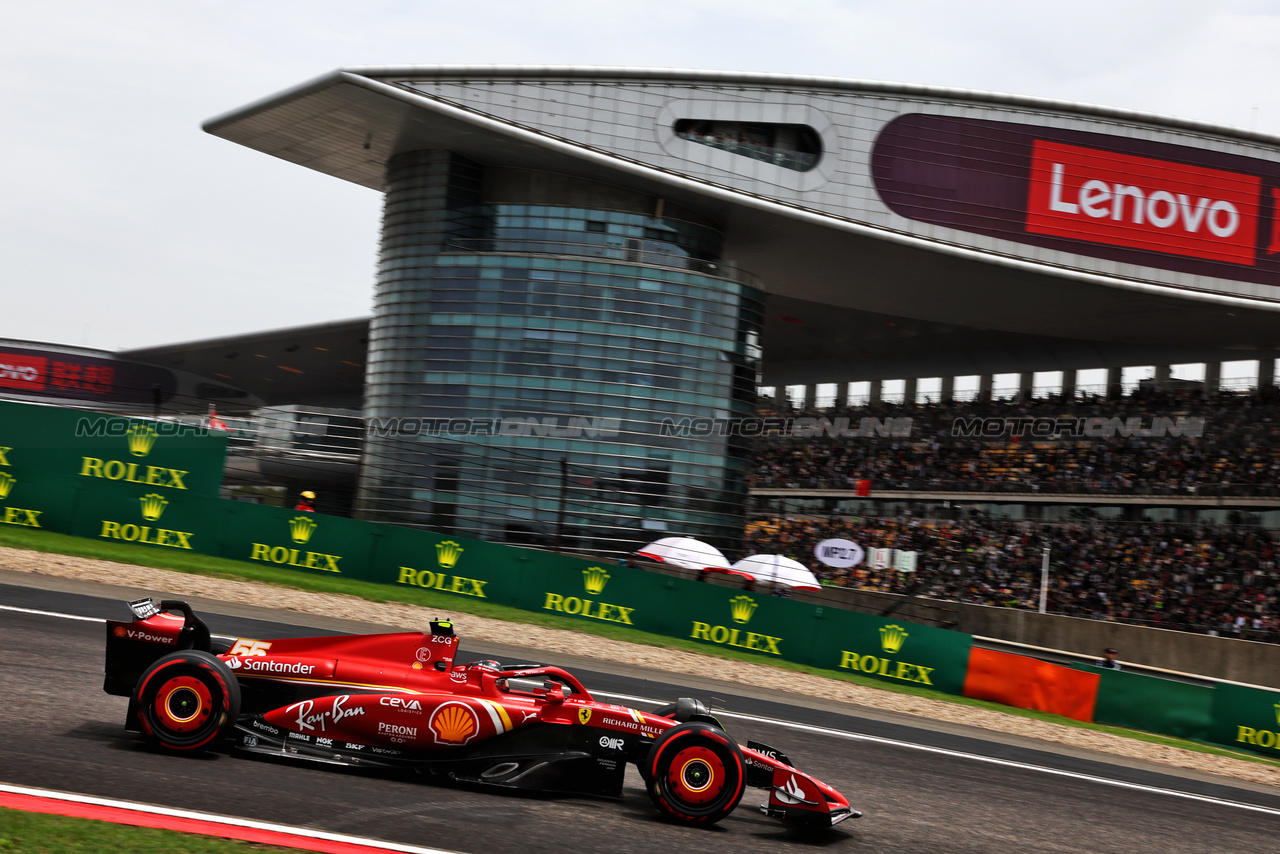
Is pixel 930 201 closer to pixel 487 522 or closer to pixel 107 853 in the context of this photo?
pixel 487 522

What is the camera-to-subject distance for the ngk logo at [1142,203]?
3256cm

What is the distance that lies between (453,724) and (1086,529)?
3292 centimetres

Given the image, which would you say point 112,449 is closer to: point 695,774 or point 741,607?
point 741,607

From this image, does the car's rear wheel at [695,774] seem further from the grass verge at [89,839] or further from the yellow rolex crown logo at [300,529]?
the yellow rolex crown logo at [300,529]

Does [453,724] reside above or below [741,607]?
above

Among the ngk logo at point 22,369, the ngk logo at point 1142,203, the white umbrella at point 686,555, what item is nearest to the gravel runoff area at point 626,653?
the white umbrella at point 686,555

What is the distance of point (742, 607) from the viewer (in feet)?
61.7

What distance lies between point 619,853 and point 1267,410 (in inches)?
1439

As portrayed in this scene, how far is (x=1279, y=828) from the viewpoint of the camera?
9500 mm

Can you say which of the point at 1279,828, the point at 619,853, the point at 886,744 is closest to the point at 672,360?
the point at 886,744

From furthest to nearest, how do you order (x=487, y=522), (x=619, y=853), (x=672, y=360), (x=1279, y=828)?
(x=672, y=360) < (x=487, y=522) < (x=1279, y=828) < (x=619, y=853)

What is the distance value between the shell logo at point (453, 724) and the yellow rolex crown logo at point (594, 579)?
12.4m

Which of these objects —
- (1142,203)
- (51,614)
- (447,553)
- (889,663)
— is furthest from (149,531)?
(1142,203)

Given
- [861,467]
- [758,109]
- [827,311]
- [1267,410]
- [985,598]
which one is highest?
[758,109]
